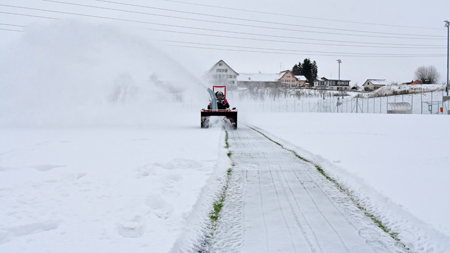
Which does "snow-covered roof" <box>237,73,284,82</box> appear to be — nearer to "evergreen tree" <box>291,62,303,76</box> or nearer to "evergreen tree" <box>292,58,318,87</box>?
"evergreen tree" <box>292,58,318,87</box>

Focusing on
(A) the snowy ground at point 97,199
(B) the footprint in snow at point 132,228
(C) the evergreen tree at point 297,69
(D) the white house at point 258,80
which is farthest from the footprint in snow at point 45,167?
(C) the evergreen tree at point 297,69

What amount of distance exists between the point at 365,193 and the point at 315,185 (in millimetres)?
979

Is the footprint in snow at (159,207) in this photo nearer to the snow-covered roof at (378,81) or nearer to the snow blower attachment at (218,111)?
the snow blower attachment at (218,111)

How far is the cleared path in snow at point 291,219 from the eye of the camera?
3.88 metres

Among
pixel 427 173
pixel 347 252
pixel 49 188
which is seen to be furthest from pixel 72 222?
pixel 427 173

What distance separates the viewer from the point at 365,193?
611 centimetres

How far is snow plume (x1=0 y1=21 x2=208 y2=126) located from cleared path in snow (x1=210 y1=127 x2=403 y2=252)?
49.6 feet

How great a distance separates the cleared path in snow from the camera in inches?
153

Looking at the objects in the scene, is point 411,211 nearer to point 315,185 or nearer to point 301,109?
point 315,185

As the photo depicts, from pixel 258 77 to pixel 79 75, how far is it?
76.3m

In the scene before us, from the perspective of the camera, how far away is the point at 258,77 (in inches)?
3762

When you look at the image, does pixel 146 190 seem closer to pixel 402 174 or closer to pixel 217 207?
pixel 217 207

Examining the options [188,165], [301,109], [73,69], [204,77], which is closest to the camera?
[188,165]

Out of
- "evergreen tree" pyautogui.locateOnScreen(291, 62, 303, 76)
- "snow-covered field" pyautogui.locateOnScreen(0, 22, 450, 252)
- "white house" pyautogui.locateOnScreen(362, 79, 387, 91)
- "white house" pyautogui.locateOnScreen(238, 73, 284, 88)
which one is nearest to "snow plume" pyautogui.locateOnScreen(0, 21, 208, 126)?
"snow-covered field" pyautogui.locateOnScreen(0, 22, 450, 252)
